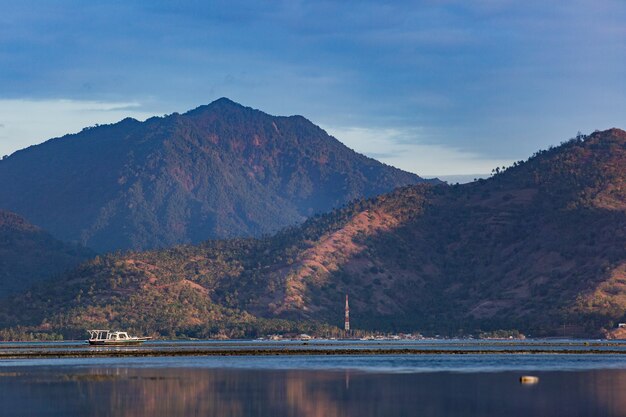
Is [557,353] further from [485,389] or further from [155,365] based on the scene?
[485,389]

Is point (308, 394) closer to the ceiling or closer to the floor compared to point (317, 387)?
closer to the floor

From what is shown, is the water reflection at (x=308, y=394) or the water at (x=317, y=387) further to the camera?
the water at (x=317, y=387)

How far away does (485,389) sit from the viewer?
104062mm

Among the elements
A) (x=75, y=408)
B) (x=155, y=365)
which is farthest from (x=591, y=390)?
(x=155, y=365)

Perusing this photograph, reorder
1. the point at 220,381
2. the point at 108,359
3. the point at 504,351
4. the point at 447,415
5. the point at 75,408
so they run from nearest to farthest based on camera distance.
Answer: the point at 447,415
the point at 75,408
the point at 220,381
the point at 108,359
the point at 504,351

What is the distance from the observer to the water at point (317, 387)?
8819cm

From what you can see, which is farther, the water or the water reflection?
the water

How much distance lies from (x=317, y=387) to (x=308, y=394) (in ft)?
24.6

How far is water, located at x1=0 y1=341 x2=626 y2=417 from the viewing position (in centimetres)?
8819

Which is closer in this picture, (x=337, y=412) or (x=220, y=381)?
(x=337, y=412)

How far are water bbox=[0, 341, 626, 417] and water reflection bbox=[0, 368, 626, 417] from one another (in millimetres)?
82

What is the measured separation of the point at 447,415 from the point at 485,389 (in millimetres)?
21504

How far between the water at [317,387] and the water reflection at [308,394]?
82 millimetres

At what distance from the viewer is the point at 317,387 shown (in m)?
108
